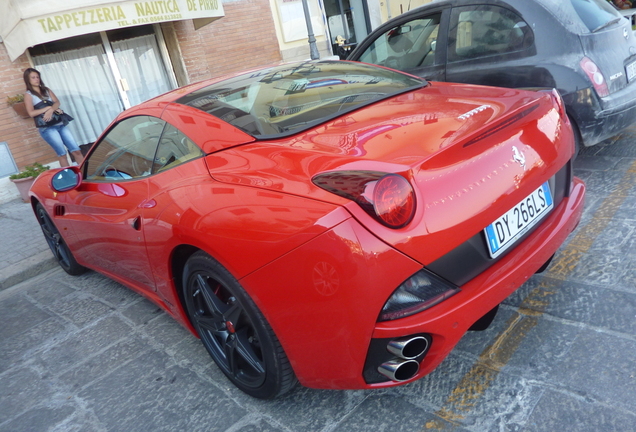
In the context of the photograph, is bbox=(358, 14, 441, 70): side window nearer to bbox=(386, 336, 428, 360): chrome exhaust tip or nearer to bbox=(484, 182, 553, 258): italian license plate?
bbox=(484, 182, 553, 258): italian license plate

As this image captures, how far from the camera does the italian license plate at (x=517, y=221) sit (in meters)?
1.78

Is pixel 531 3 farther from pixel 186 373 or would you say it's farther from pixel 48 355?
pixel 48 355

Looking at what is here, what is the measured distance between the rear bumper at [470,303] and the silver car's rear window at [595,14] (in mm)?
2468

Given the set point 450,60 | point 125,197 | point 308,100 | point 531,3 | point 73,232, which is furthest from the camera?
point 450,60

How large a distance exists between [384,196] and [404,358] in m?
0.54

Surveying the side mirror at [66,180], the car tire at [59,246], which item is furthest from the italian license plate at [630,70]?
the car tire at [59,246]

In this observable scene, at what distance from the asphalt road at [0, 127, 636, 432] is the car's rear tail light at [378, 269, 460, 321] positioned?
538mm

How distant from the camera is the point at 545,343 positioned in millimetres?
2143

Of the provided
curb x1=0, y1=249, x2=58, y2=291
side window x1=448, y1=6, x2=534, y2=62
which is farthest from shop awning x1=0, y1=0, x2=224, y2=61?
side window x1=448, y1=6, x2=534, y2=62

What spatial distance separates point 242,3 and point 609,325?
1083 centimetres

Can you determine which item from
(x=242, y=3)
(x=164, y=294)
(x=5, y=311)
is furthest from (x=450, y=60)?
(x=242, y=3)

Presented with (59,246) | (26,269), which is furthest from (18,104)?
(59,246)

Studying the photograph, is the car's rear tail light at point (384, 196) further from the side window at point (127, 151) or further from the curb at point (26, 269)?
the curb at point (26, 269)

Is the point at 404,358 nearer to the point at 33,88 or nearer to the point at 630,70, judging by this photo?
the point at 630,70
